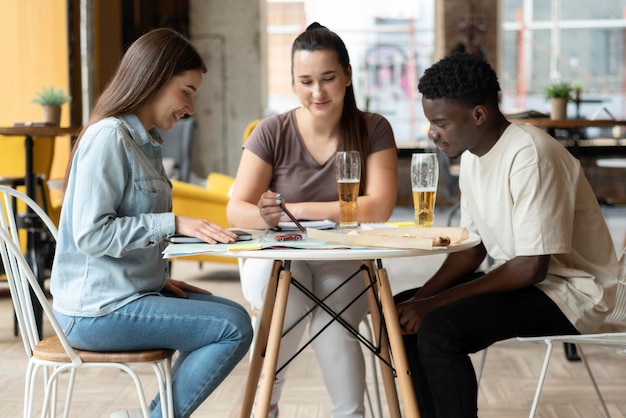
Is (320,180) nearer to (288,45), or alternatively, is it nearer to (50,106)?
(50,106)

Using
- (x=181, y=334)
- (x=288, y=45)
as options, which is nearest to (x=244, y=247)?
(x=181, y=334)

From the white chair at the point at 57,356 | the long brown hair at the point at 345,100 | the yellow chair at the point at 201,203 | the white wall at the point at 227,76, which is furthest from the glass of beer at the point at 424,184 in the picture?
the white wall at the point at 227,76

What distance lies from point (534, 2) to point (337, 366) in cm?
1079

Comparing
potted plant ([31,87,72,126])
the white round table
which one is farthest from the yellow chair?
the white round table

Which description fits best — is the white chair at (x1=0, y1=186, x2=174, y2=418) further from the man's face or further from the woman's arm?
the man's face

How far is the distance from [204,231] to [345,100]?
3.13ft

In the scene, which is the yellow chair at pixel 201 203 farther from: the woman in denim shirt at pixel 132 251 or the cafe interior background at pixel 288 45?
the woman in denim shirt at pixel 132 251

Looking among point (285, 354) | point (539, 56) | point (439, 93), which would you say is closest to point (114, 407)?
point (285, 354)

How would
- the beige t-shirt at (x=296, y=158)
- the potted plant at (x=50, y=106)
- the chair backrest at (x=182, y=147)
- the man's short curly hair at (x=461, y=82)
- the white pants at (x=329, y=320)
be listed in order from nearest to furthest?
the man's short curly hair at (x=461, y=82)
the white pants at (x=329, y=320)
the beige t-shirt at (x=296, y=158)
the potted plant at (x=50, y=106)
the chair backrest at (x=182, y=147)

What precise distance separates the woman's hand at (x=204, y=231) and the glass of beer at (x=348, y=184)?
42 cm

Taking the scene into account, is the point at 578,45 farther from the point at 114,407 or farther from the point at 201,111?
the point at 114,407

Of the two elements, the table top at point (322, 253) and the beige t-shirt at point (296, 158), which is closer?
the table top at point (322, 253)

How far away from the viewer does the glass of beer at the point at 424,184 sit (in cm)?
226

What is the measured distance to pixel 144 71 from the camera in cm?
208
